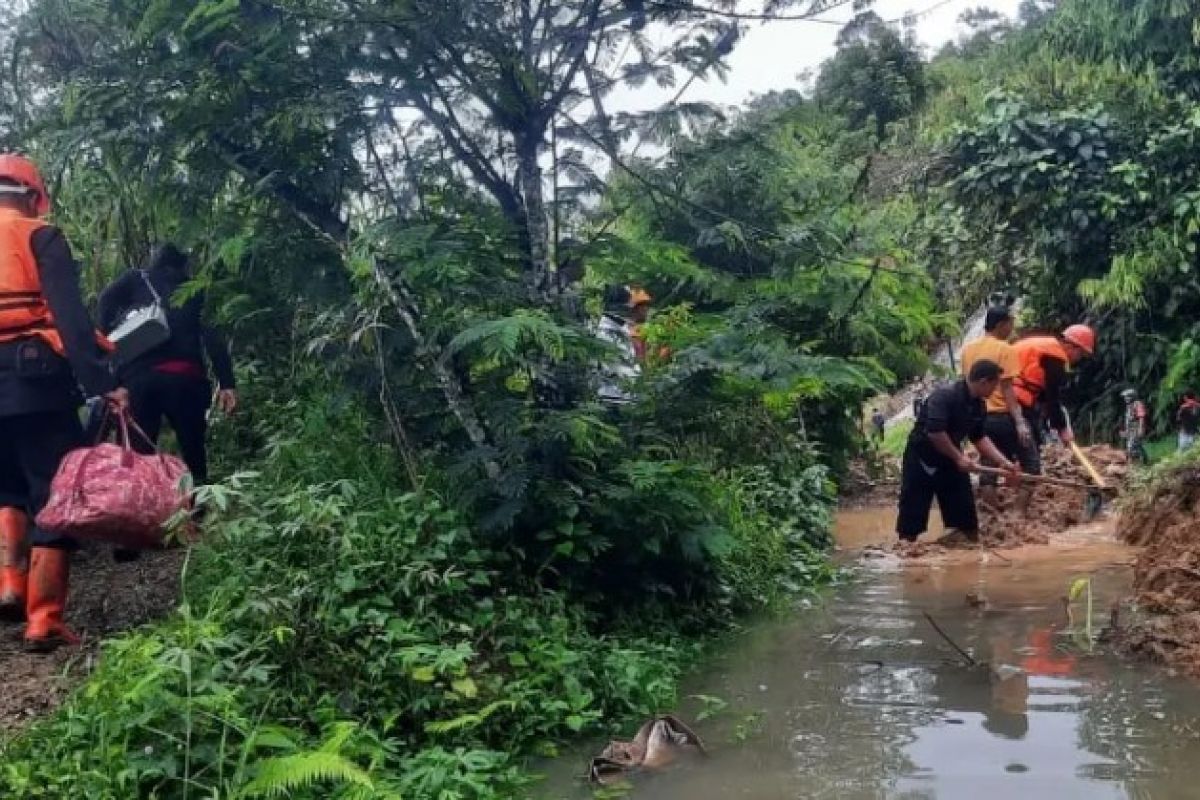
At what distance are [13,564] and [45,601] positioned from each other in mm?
434

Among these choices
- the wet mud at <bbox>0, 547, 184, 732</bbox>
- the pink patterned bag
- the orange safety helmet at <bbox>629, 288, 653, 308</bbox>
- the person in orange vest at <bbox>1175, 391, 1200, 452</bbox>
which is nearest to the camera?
the wet mud at <bbox>0, 547, 184, 732</bbox>

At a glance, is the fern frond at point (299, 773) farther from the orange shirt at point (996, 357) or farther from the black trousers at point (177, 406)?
the orange shirt at point (996, 357)

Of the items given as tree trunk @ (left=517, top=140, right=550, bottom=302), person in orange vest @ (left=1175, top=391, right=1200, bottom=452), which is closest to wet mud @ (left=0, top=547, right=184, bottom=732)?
tree trunk @ (left=517, top=140, right=550, bottom=302)

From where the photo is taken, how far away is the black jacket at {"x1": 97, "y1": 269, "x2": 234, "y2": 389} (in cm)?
654

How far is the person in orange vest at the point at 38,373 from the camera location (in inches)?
186

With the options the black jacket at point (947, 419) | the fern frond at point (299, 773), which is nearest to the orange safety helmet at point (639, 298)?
the black jacket at point (947, 419)

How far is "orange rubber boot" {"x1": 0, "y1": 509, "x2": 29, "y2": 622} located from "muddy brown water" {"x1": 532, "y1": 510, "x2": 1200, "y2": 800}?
2.46 metres

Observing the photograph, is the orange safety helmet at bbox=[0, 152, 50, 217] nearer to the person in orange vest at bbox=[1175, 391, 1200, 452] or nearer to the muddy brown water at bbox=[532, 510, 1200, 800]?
the muddy brown water at bbox=[532, 510, 1200, 800]

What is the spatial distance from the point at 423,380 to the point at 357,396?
1.14 ft

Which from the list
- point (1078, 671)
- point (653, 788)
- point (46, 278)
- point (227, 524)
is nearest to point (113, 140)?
point (46, 278)

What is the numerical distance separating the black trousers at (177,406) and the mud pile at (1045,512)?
537 cm

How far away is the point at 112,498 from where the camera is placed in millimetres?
4523

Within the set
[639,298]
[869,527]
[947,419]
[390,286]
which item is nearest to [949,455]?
[947,419]

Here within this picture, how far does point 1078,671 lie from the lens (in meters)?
5.05
